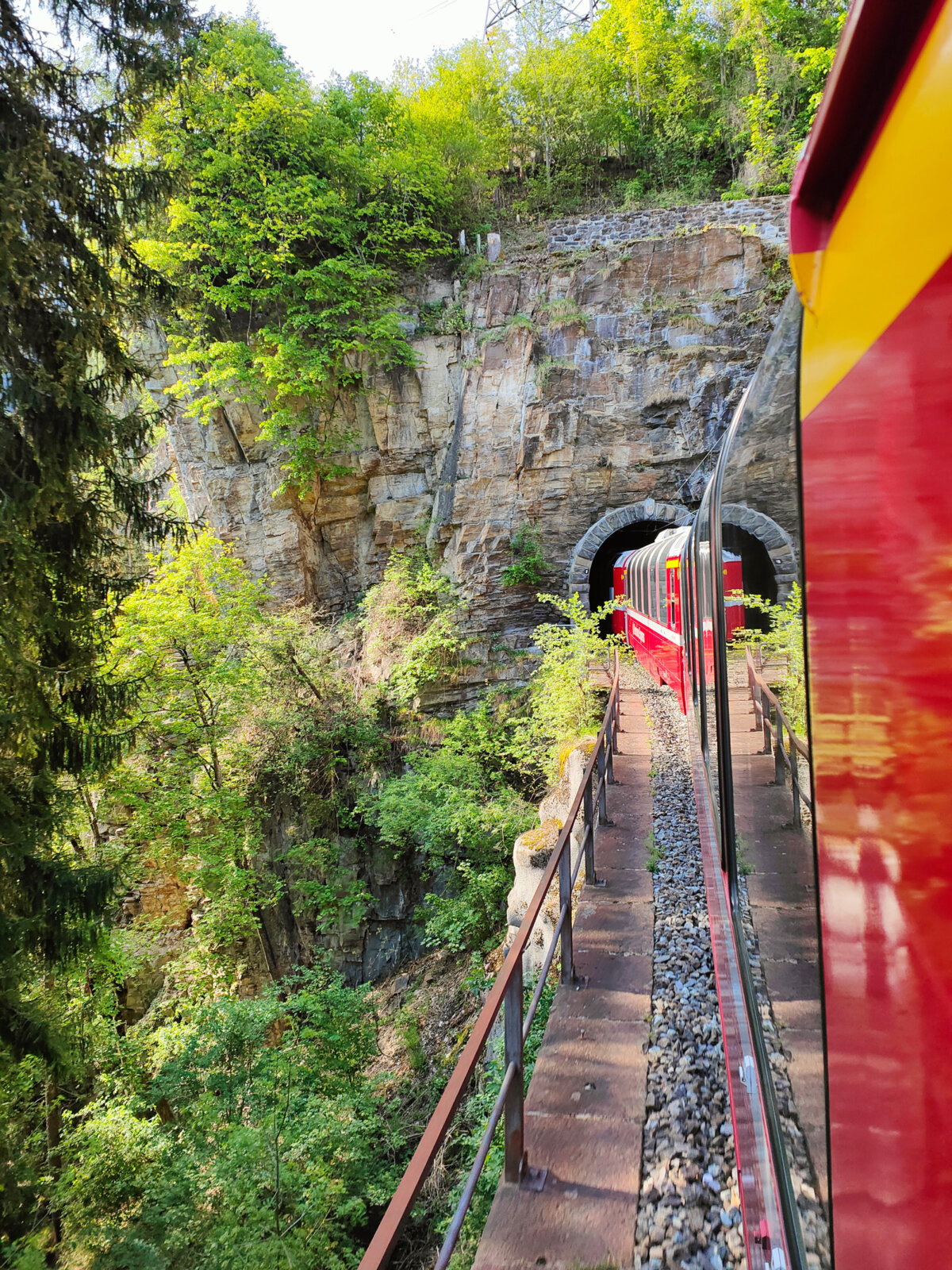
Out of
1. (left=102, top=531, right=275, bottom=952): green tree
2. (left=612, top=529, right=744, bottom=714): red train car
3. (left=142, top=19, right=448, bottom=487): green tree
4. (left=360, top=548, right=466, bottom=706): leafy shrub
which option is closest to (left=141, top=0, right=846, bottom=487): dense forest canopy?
(left=142, top=19, right=448, bottom=487): green tree

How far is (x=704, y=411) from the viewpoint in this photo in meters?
15.6

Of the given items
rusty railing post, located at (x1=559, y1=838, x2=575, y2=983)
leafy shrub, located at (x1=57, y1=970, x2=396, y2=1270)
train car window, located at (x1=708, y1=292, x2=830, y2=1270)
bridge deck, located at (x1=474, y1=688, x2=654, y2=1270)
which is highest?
train car window, located at (x1=708, y1=292, x2=830, y2=1270)

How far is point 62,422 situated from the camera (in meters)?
5.85

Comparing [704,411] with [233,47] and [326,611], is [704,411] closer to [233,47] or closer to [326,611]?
[326,611]

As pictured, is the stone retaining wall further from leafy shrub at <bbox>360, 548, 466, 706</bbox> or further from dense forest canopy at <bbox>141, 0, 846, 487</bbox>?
leafy shrub at <bbox>360, 548, 466, 706</bbox>

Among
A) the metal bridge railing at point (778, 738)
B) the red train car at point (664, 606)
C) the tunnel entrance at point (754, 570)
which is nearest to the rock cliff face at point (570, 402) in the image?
the red train car at point (664, 606)

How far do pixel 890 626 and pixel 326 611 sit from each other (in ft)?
59.8

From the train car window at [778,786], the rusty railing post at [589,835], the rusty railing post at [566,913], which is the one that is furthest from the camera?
the rusty railing post at [589,835]

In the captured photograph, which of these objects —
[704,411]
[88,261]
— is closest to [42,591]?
[88,261]

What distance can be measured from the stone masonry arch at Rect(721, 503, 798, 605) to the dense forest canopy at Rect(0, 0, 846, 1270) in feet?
12.9

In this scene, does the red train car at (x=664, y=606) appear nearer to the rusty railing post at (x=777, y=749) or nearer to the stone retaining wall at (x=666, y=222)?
the rusty railing post at (x=777, y=749)

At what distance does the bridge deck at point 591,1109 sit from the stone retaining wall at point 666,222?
54.4 ft

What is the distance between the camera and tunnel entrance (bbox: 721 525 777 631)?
183 cm

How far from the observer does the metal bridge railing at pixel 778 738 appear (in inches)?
56.9
